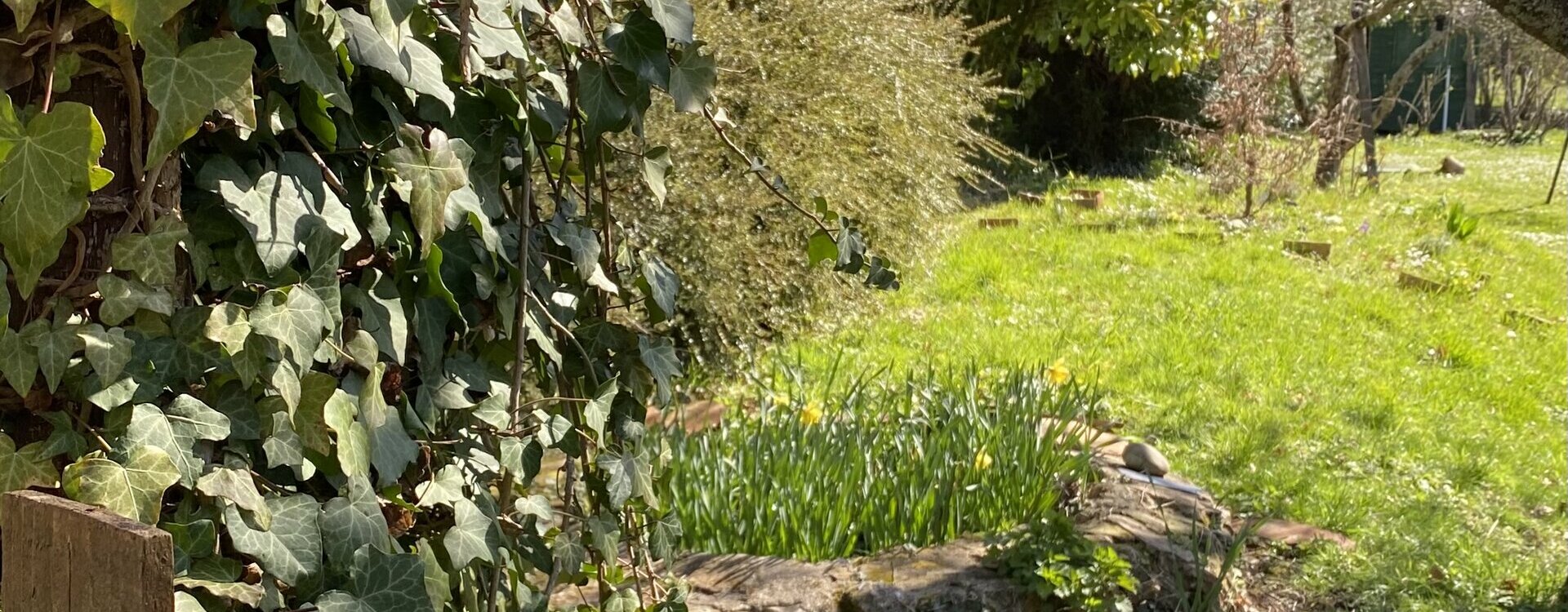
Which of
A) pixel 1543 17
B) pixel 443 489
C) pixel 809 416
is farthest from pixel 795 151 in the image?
pixel 443 489

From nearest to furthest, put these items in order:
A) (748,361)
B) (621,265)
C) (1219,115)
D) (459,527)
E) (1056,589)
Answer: (459,527) → (621,265) → (1056,589) → (748,361) → (1219,115)

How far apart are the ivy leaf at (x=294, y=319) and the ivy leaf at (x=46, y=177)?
174mm

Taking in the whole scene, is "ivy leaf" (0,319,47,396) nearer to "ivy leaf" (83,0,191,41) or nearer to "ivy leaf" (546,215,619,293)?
"ivy leaf" (83,0,191,41)

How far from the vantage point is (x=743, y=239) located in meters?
4.77

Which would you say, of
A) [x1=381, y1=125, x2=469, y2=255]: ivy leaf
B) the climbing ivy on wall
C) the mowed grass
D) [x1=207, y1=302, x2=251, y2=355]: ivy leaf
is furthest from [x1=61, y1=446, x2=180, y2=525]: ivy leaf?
the mowed grass

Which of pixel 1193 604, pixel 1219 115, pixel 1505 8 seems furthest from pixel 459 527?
pixel 1219 115

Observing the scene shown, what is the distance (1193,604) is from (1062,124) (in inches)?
397

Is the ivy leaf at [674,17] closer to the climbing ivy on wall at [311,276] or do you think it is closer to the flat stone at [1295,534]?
the climbing ivy on wall at [311,276]

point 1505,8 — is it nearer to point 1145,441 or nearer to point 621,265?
point 1145,441

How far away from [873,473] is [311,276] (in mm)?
2522

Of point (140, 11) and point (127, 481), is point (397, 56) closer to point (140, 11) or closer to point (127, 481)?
point (140, 11)

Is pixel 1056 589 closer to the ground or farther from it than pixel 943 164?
closer to the ground

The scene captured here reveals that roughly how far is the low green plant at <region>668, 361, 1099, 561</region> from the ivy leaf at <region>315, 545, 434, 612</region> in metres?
2.02

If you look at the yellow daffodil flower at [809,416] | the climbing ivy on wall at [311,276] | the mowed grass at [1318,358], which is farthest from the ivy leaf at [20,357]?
the mowed grass at [1318,358]
